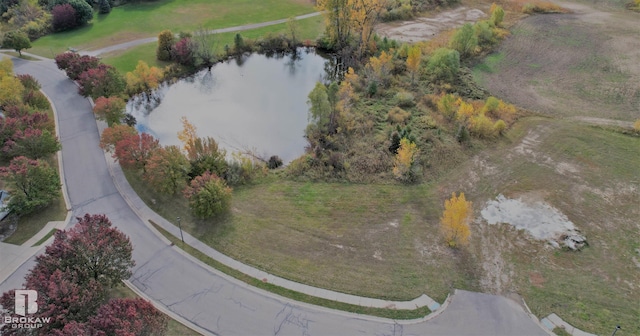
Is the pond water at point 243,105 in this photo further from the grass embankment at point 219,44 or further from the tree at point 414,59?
the tree at point 414,59

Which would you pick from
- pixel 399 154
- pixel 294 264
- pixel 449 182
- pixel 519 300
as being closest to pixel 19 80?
pixel 294 264

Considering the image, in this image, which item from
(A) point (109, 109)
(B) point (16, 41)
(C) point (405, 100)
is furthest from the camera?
(B) point (16, 41)

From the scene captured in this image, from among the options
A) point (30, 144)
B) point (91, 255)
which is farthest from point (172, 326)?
point (30, 144)

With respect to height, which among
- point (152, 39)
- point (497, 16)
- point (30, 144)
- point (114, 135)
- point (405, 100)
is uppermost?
point (497, 16)

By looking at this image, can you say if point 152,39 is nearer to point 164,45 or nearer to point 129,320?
point 164,45

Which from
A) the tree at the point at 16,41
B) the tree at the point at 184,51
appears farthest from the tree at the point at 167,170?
the tree at the point at 16,41

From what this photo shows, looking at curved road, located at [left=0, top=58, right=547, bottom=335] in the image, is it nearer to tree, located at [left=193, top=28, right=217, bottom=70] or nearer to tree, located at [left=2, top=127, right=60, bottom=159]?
tree, located at [left=2, top=127, right=60, bottom=159]

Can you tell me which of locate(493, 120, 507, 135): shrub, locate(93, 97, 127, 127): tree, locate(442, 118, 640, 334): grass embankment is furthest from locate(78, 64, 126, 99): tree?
locate(493, 120, 507, 135): shrub
